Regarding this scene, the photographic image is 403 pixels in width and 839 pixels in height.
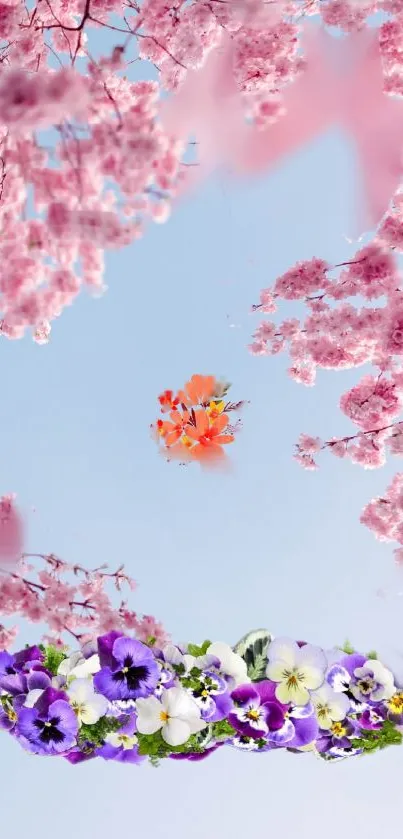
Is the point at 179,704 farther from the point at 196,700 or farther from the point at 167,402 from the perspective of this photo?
the point at 167,402

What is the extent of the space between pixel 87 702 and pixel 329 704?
1.65 metres

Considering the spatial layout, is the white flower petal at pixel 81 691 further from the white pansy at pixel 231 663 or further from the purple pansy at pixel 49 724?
the white pansy at pixel 231 663

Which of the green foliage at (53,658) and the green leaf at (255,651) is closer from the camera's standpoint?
the green leaf at (255,651)

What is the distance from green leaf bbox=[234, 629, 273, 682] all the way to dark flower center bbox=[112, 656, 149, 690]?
67 cm

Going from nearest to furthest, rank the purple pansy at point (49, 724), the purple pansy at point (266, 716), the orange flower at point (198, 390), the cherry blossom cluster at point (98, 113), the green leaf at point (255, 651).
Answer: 1. the cherry blossom cluster at point (98, 113)
2. the purple pansy at point (49, 724)
3. the purple pansy at point (266, 716)
4. the green leaf at point (255, 651)
5. the orange flower at point (198, 390)

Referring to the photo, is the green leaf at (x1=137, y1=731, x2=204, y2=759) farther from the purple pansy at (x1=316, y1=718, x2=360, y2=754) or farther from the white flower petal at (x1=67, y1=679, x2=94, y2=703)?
the purple pansy at (x1=316, y1=718, x2=360, y2=754)

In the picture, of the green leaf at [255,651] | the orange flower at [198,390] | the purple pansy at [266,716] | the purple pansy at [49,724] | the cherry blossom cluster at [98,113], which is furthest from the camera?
the orange flower at [198,390]

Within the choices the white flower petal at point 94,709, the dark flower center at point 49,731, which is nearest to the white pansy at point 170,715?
the white flower petal at point 94,709

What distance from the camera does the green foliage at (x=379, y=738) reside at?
16.1 feet

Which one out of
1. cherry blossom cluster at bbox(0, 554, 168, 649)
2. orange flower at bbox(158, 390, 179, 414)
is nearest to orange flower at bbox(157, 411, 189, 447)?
orange flower at bbox(158, 390, 179, 414)

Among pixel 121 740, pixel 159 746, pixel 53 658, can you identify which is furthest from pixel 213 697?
pixel 53 658

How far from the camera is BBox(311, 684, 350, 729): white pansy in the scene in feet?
A: 15.9

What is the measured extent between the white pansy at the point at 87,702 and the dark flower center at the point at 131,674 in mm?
176

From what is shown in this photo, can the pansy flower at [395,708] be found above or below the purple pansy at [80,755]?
below
